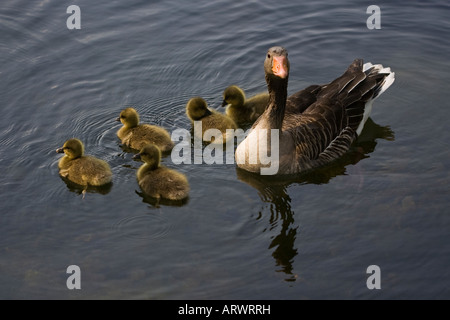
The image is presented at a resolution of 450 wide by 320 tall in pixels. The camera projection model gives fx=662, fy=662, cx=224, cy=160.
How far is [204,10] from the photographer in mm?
13945

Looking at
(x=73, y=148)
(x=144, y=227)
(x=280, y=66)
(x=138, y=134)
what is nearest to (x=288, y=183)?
(x=280, y=66)

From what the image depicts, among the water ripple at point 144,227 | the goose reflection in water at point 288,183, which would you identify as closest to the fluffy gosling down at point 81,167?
the water ripple at point 144,227

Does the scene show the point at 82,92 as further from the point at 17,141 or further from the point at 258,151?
the point at 258,151

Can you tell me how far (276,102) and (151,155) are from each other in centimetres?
191

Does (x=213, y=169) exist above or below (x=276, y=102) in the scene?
below

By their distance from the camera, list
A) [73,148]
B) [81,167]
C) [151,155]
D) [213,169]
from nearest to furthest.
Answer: [151,155] < [81,167] < [73,148] < [213,169]

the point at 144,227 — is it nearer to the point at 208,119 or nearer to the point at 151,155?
the point at 151,155

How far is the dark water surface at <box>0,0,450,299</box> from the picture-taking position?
25.2 feet

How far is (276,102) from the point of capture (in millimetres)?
9336

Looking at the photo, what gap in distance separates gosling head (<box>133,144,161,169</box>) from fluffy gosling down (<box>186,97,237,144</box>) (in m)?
1.30

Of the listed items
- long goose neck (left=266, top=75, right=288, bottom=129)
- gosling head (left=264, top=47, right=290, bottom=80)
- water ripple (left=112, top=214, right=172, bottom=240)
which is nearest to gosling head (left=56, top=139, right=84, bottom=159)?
water ripple (left=112, top=214, right=172, bottom=240)

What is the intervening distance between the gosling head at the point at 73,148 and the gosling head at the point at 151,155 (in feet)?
3.02

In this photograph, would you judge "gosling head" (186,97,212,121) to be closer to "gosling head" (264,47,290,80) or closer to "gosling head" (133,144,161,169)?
"gosling head" (133,144,161,169)
